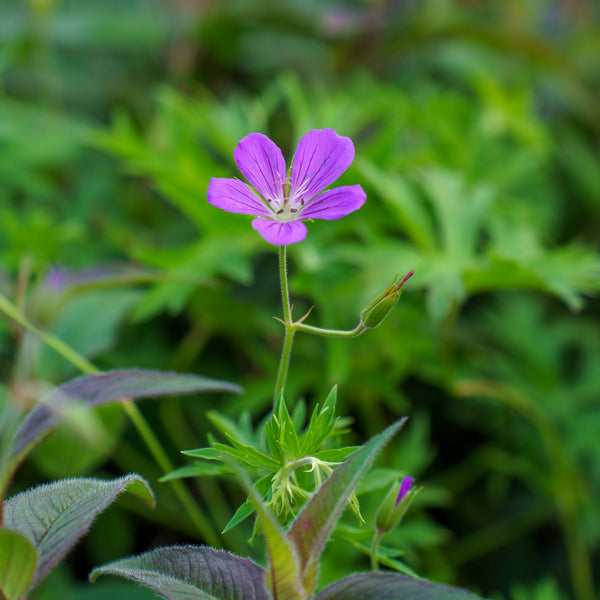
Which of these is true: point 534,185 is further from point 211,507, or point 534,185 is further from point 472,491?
point 211,507

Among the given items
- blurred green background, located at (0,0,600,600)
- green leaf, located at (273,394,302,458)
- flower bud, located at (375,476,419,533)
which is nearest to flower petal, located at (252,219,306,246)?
green leaf, located at (273,394,302,458)

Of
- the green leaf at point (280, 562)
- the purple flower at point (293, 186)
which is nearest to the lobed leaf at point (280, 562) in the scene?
the green leaf at point (280, 562)

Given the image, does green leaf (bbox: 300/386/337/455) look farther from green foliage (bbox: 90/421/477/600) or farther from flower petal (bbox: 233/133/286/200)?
flower petal (bbox: 233/133/286/200)

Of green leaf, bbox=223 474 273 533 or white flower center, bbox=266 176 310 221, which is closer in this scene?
green leaf, bbox=223 474 273 533

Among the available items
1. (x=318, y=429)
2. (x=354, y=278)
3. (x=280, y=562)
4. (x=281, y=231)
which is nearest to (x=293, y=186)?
(x=281, y=231)

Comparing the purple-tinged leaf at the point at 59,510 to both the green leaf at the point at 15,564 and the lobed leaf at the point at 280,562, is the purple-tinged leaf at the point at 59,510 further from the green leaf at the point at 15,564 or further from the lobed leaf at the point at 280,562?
the lobed leaf at the point at 280,562

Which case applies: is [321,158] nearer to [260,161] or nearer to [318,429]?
[260,161]

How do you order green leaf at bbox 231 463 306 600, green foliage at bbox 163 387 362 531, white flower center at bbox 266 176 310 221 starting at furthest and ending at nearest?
white flower center at bbox 266 176 310 221 → green foliage at bbox 163 387 362 531 → green leaf at bbox 231 463 306 600

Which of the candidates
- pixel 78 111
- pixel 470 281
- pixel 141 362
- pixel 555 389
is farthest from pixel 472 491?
pixel 78 111
